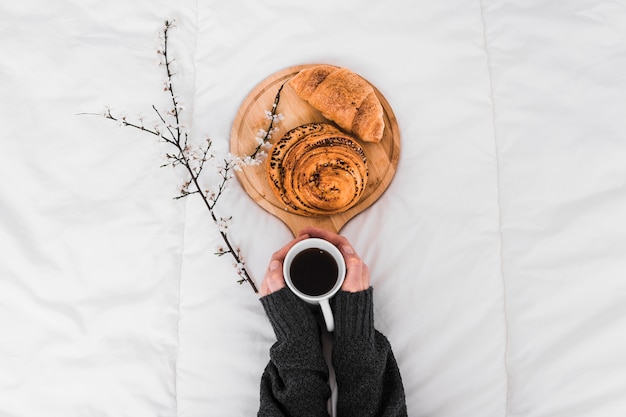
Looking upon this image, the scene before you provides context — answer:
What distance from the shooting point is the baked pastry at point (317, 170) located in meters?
0.84

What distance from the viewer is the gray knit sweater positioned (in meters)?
0.86

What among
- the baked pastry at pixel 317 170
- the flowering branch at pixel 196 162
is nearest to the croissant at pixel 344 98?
the baked pastry at pixel 317 170

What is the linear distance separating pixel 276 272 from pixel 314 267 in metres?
0.07

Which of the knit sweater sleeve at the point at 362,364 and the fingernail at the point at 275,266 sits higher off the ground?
the fingernail at the point at 275,266

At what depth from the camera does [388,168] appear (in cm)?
94

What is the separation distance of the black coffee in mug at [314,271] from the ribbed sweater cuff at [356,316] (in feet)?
0.15

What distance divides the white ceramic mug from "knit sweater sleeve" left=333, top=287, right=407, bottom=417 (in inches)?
1.7

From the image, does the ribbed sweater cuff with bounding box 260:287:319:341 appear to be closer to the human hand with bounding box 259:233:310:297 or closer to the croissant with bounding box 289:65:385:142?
the human hand with bounding box 259:233:310:297

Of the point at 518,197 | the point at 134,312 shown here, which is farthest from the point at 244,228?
the point at 518,197

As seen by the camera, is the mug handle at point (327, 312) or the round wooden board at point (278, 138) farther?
the round wooden board at point (278, 138)

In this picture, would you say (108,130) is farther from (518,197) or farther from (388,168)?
(518,197)

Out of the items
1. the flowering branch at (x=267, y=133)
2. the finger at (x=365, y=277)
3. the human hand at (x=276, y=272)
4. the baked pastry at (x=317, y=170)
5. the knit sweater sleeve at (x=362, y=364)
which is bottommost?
the knit sweater sleeve at (x=362, y=364)

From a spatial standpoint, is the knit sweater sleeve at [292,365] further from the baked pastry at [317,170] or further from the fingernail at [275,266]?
the baked pastry at [317,170]

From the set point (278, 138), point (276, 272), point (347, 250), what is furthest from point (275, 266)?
point (278, 138)
